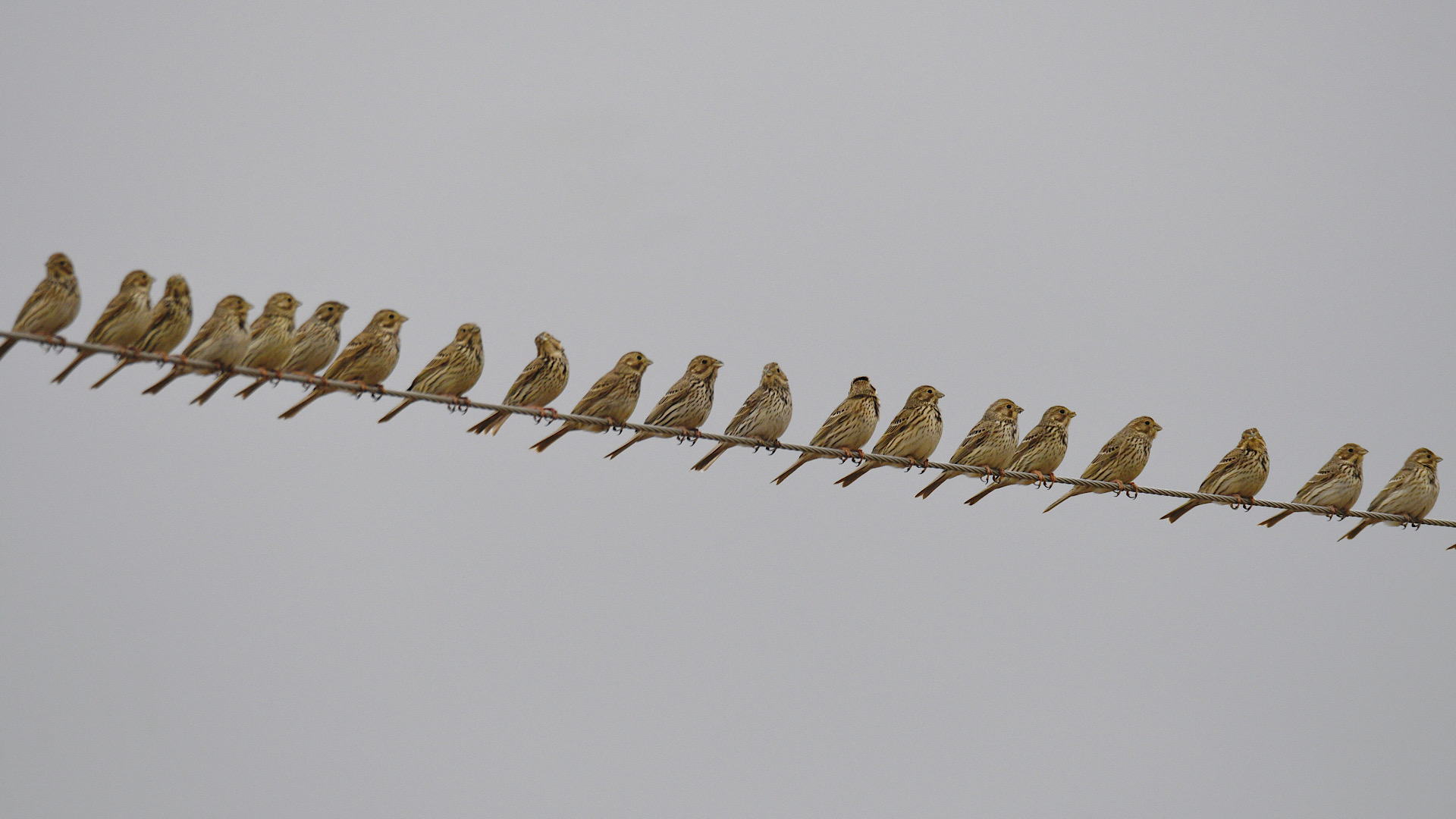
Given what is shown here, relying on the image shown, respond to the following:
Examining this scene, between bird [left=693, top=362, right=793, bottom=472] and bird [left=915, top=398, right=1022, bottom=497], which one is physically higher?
bird [left=915, top=398, right=1022, bottom=497]

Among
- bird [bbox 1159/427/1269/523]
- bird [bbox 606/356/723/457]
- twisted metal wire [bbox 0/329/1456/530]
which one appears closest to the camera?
twisted metal wire [bbox 0/329/1456/530]

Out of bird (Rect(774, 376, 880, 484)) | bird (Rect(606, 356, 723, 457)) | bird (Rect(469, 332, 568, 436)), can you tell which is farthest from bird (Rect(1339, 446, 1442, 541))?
bird (Rect(469, 332, 568, 436))

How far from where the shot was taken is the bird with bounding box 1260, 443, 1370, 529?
16.6 m

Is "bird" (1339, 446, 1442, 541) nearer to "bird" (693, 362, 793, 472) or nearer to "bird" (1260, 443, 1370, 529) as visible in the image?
"bird" (1260, 443, 1370, 529)

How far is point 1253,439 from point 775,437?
181 inches

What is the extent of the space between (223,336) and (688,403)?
→ 3.87 m

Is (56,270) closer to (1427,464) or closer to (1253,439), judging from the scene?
(1253,439)

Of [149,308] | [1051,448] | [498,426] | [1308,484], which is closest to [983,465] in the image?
[1051,448]

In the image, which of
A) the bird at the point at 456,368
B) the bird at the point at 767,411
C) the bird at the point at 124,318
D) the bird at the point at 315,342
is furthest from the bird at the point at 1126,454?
the bird at the point at 124,318

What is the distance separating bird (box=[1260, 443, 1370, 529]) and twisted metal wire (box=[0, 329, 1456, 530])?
8.2 inches

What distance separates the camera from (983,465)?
15.8m

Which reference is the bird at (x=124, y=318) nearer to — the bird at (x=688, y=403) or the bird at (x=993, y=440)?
the bird at (x=688, y=403)

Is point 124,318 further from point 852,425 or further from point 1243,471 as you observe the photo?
point 1243,471

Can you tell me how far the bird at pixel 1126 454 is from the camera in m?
16.0
